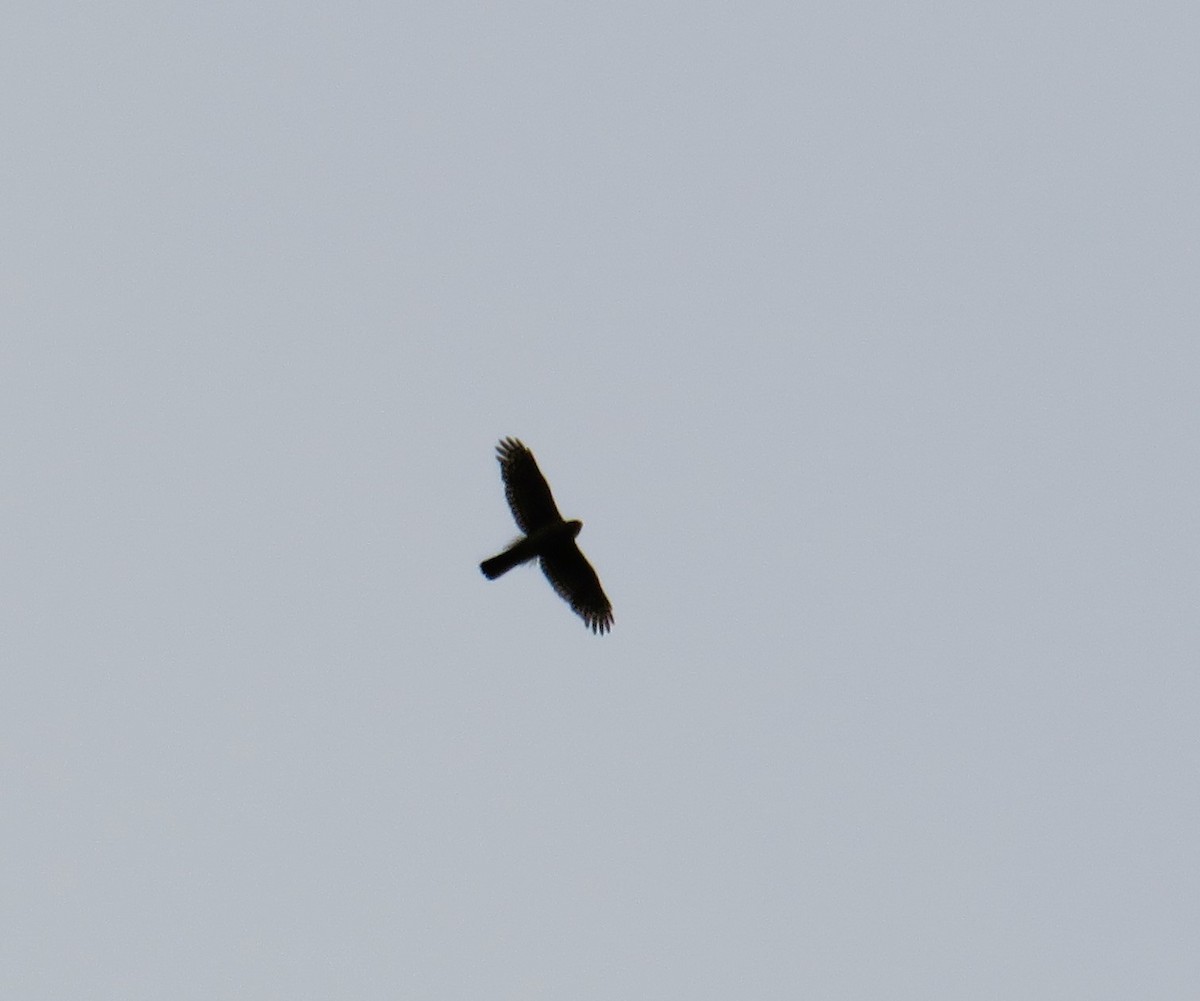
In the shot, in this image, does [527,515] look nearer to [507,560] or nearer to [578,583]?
[507,560]

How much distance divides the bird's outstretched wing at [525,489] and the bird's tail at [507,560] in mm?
260

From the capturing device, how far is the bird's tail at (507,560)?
24.9m

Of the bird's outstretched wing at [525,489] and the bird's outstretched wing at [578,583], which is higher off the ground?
the bird's outstretched wing at [525,489]

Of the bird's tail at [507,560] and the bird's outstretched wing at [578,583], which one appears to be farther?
the bird's outstretched wing at [578,583]

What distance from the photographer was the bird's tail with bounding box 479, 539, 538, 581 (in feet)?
81.8

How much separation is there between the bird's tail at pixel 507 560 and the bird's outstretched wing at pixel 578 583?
1.58 feet

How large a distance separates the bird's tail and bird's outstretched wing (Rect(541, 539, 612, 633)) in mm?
482

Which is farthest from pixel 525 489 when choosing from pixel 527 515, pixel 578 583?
pixel 578 583

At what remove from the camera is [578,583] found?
26.3 m

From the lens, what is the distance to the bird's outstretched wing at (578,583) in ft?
84.5

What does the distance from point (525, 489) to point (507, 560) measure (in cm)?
114

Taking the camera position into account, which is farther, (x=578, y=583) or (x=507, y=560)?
(x=578, y=583)

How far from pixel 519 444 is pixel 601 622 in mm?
3387

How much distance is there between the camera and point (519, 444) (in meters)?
25.2
